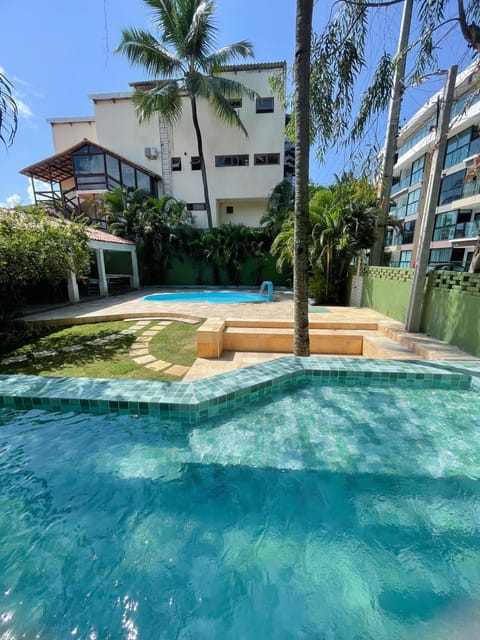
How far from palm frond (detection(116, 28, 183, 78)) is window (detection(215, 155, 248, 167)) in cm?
503

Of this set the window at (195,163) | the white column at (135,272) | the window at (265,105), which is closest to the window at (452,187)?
the window at (265,105)

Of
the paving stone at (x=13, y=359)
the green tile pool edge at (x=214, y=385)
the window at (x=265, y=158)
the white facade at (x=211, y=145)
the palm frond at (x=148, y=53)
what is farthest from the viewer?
the window at (x=265, y=158)

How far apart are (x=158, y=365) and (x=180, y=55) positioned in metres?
18.4

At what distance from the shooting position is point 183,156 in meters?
19.7

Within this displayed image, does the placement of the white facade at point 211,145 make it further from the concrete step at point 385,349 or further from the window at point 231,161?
the concrete step at point 385,349

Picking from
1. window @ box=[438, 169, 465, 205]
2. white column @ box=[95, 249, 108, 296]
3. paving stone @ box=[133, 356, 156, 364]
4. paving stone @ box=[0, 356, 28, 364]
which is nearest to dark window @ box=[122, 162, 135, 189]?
white column @ box=[95, 249, 108, 296]

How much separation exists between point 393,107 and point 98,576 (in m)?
11.5

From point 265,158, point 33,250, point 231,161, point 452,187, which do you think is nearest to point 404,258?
point 452,187

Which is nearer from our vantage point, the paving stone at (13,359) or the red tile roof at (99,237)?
the paving stone at (13,359)

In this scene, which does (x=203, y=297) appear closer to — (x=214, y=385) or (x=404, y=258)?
(x=214, y=385)

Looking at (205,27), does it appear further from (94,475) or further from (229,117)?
(94,475)

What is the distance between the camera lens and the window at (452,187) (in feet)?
64.1

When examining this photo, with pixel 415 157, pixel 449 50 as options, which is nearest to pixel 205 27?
pixel 449 50

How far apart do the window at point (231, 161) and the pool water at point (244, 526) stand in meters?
20.1
